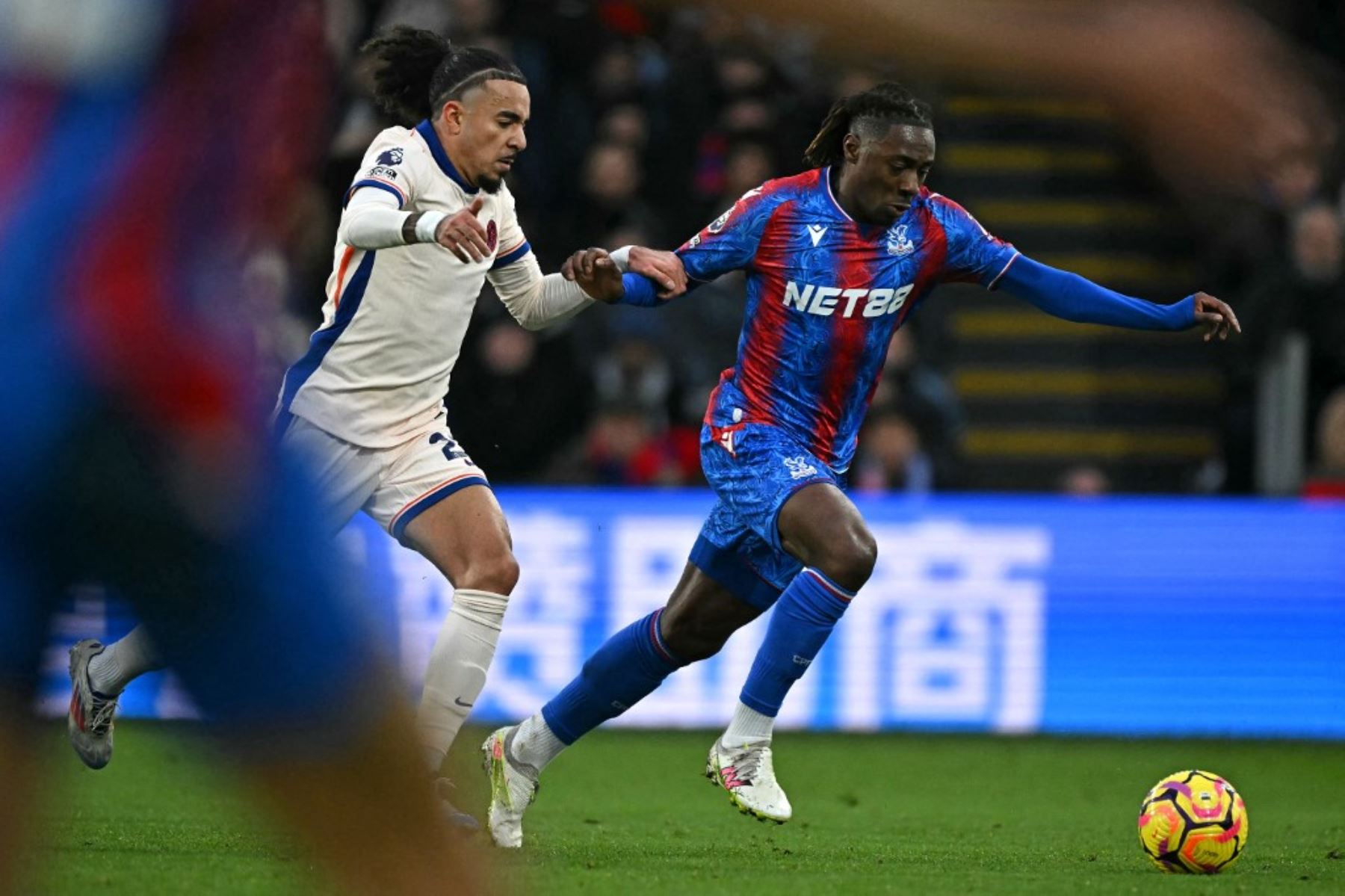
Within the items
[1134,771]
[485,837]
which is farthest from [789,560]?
[1134,771]

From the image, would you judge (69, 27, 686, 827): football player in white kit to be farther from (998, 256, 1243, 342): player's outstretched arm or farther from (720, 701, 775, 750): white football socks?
(998, 256, 1243, 342): player's outstretched arm

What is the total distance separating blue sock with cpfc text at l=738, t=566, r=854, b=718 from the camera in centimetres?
573

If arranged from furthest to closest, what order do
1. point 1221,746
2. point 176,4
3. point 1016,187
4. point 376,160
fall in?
point 1016,187 < point 1221,746 < point 376,160 < point 176,4

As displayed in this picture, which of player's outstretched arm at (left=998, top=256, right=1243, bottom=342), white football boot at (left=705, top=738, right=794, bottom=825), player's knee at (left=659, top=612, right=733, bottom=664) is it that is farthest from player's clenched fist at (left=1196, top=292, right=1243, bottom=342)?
white football boot at (left=705, top=738, right=794, bottom=825)

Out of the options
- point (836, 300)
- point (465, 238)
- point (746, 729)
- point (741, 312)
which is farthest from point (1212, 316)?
point (741, 312)

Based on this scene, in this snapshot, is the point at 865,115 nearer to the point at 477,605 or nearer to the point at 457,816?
the point at 477,605

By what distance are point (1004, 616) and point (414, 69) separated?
489 centimetres

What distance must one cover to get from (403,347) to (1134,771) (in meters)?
4.25

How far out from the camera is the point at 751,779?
19.0ft

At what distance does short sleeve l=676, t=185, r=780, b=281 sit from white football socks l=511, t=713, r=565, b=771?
1.53 metres

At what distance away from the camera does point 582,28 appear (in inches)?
472

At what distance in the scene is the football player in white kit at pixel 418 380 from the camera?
5.94 m

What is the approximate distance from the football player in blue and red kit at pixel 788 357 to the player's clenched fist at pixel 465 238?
59.8 inches

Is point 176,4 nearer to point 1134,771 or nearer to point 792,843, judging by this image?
point 792,843
